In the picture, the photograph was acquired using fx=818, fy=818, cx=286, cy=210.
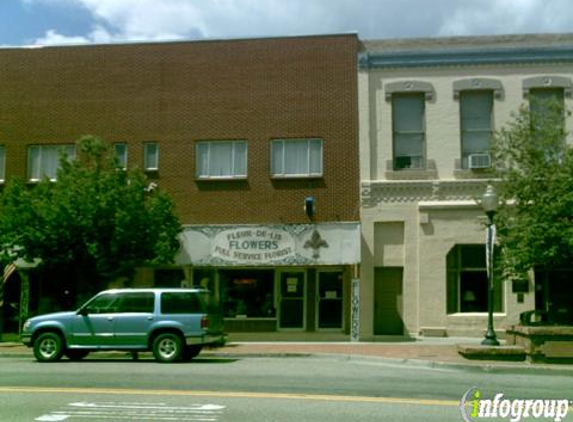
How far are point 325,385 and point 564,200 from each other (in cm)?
770

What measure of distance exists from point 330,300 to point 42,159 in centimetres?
1063

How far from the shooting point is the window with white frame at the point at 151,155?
26.5 meters

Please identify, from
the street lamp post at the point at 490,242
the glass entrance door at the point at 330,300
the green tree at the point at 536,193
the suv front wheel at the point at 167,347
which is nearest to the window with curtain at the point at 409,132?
the glass entrance door at the point at 330,300

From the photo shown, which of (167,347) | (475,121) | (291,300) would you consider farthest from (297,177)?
(167,347)

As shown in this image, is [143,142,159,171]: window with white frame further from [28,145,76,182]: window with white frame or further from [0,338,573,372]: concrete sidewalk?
[0,338,573,372]: concrete sidewalk

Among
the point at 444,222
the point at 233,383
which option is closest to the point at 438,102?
the point at 444,222

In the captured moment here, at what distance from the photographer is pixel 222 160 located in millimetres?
26188

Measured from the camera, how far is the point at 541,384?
46.2 feet

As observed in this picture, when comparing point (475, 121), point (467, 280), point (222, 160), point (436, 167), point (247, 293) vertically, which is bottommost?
point (247, 293)

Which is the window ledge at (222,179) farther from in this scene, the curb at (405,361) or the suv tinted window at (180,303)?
the suv tinted window at (180,303)

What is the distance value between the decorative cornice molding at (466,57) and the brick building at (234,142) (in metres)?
0.94

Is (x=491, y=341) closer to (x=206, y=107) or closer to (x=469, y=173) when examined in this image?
(x=469, y=173)

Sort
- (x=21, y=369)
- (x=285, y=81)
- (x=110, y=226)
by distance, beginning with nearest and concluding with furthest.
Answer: (x=21, y=369) → (x=110, y=226) → (x=285, y=81)

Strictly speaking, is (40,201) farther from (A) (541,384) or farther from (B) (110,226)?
(A) (541,384)
